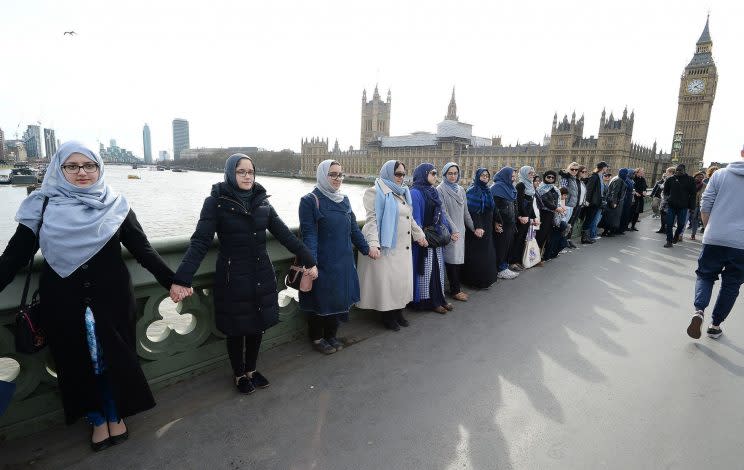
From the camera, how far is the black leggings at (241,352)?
229 cm

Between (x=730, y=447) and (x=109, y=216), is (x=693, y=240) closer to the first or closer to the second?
(x=730, y=447)

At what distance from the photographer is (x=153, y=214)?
31016 mm

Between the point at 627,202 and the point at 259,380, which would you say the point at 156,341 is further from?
the point at 627,202

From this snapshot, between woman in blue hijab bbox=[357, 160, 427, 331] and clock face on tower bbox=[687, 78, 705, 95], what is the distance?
79776 mm

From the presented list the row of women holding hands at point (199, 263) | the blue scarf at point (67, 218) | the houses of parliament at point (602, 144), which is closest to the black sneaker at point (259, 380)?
the row of women holding hands at point (199, 263)

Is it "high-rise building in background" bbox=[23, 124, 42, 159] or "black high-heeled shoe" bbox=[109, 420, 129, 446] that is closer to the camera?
"black high-heeled shoe" bbox=[109, 420, 129, 446]

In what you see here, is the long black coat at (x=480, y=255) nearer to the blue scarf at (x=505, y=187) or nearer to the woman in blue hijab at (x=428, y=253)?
the blue scarf at (x=505, y=187)

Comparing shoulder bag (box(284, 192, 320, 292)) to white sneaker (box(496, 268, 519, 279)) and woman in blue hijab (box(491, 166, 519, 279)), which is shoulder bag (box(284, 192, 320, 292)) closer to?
woman in blue hijab (box(491, 166, 519, 279))

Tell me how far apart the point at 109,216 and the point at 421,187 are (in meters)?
2.58

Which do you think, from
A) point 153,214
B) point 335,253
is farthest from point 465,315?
point 153,214

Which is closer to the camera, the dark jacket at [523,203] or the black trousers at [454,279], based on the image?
the black trousers at [454,279]

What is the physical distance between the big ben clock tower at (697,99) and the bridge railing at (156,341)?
7552 cm

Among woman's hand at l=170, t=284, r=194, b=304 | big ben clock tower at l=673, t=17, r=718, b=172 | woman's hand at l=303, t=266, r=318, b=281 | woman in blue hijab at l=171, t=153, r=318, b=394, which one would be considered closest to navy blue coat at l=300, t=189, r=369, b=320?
woman's hand at l=303, t=266, r=318, b=281

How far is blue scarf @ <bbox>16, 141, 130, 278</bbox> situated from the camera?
1606 millimetres
